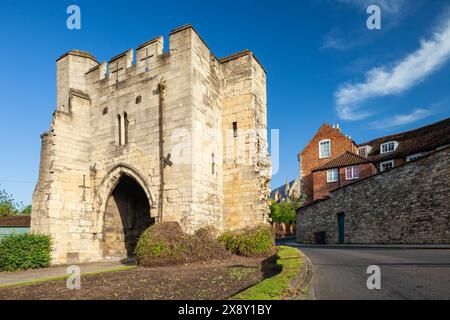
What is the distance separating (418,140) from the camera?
27.7 m

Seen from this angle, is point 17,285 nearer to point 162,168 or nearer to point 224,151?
point 162,168

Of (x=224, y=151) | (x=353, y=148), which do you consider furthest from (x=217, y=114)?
(x=353, y=148)

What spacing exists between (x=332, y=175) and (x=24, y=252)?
2755 centimetres

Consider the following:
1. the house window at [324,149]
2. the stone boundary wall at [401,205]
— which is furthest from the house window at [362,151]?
the stone boundary wall at [401,205]

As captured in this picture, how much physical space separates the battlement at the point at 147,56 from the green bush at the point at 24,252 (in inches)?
302

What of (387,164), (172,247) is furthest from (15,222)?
(387,164)

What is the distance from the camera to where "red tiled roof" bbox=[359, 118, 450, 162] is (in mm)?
24516

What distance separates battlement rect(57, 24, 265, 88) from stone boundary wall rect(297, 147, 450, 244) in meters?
10.6

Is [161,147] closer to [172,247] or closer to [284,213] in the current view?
[172,247]

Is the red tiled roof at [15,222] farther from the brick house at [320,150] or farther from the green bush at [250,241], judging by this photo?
the brick house at [320,150]

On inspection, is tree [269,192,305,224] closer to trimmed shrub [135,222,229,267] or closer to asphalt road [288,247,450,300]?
trimmed shrub [135,222,229,267]

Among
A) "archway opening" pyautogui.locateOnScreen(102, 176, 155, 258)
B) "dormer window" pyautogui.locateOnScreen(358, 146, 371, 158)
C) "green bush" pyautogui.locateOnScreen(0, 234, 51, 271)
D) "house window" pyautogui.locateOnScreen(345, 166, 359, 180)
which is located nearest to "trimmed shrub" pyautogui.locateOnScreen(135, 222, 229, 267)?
"green bush" pyautogui.locateOnScreen(0, 234, 51, 271)

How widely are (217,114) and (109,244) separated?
26.2ft
